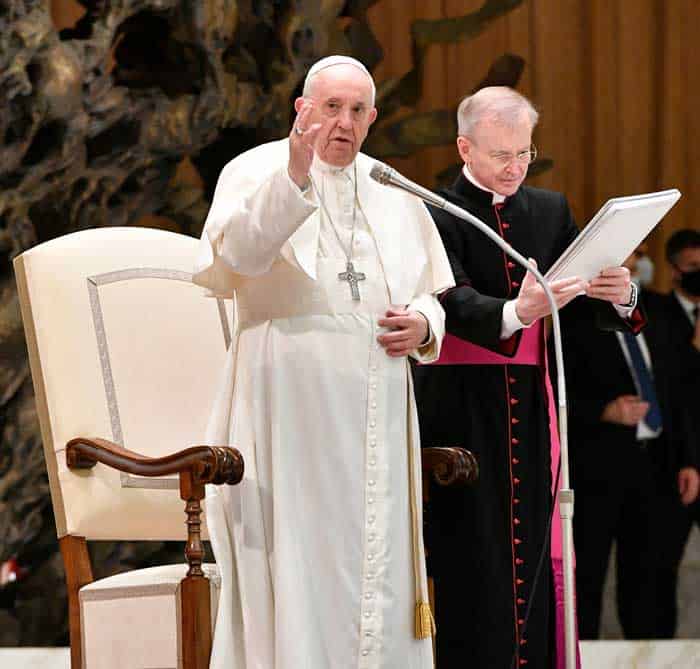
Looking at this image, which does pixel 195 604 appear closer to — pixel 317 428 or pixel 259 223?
pixel 317 428

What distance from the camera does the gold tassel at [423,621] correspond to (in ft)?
12.2

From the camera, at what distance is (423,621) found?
3.74m

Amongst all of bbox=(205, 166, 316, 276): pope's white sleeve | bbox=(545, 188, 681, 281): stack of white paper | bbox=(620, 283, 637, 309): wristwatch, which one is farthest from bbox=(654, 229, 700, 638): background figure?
bbox=(205, 166, 316, 276): pope's white sleeve

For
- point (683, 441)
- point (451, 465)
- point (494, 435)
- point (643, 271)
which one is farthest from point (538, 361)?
point (643, 271)

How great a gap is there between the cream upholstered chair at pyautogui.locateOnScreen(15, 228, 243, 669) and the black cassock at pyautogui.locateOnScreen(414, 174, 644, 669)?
27.4 inches

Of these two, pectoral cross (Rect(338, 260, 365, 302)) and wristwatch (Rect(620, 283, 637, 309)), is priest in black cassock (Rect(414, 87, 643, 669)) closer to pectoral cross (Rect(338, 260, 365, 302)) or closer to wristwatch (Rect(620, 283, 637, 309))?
Answer: wristwatch (Rect(620, 283, 637, 309))

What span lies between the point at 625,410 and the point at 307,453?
11.6 ft

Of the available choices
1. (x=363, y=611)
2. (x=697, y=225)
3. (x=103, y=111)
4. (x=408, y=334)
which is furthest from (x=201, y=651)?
(x=697, y=225)

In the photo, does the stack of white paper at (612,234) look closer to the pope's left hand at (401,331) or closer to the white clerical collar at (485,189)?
the pope's left hand at (401,331)

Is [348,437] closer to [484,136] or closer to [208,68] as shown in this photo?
[484,136]

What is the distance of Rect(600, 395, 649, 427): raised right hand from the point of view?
6953 millimetres

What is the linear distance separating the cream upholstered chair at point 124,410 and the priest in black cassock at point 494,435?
0.71 m

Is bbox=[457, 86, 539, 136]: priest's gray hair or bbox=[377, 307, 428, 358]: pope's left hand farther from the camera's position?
bbox=[457, 86, 539, 136]: priest's gray hair

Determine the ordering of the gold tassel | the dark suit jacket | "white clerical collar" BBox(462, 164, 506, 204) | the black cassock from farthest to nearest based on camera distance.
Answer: the dark suit jacket → "white clerical collar" BBox(462, 164, 506, 204) → the black cassock → the gold tassel
